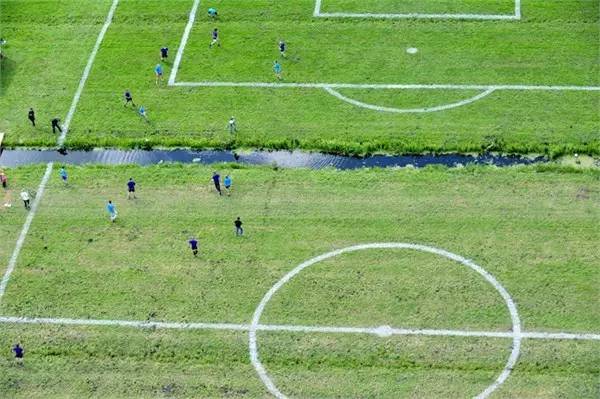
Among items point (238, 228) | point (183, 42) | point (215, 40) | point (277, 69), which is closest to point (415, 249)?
point (238, 228)

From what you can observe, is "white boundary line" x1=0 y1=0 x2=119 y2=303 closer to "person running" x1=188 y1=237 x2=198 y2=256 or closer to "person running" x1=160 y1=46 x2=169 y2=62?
"person running" x1=160 y1=46 x2=169 y2=62

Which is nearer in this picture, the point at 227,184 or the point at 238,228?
the point at 238,228

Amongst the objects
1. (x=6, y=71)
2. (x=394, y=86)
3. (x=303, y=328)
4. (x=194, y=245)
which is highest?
(x=6, y=71)

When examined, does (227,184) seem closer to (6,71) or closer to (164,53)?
(164,53)

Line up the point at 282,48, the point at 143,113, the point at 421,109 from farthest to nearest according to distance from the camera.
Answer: the point at 282,48
the point at 143,113
the point at 421,109

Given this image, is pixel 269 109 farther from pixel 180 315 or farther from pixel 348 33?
pixel 180 315

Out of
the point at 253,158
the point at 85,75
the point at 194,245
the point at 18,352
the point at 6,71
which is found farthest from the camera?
the point at 6,71

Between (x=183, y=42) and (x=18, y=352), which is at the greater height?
(x=183, y=42)
